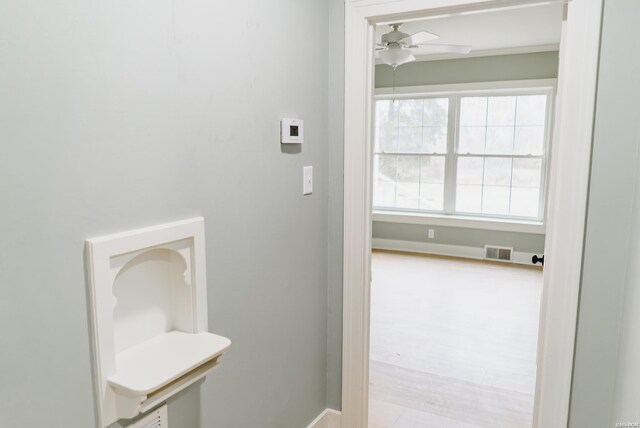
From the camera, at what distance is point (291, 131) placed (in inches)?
71.3

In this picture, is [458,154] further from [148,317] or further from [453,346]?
[148,317]

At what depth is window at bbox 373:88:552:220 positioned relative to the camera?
5.44 m

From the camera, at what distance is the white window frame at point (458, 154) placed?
525 cm

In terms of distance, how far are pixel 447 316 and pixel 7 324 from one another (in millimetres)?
3496

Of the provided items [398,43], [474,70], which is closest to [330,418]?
[398,43]

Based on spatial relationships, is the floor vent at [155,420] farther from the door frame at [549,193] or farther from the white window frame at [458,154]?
the white window frame at [458,154]

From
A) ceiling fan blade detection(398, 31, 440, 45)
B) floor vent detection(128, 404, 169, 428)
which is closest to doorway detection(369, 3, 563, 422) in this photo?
ceiling fan blade detection(398, 31, 440, 45)

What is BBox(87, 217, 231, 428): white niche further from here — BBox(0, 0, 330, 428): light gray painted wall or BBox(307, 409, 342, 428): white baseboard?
BBox(307, 409, 342, 428): white baseboard

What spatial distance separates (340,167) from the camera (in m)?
2.09

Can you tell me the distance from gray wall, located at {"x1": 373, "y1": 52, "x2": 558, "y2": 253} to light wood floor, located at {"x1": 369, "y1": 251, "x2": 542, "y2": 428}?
0.39m

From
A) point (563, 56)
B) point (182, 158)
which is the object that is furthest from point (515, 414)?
point (182, 158)

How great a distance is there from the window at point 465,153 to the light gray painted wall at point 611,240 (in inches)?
158

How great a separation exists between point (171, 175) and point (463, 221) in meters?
4.97

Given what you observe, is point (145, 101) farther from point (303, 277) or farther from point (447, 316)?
point (447, 316)
